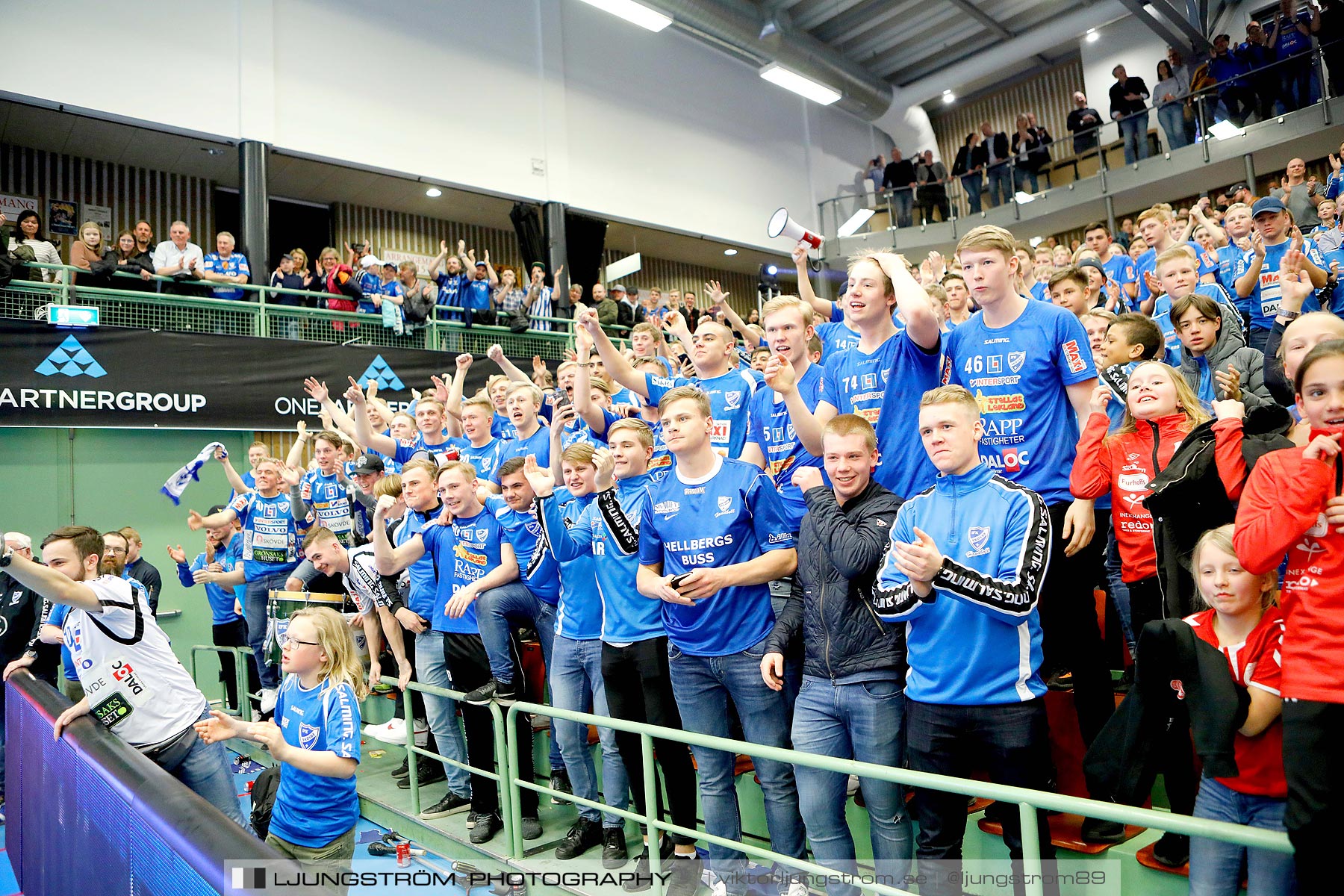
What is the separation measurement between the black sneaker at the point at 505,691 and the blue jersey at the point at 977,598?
2470 millimetres

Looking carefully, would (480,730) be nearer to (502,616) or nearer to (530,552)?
(502,616)

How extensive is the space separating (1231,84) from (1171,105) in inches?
40.1

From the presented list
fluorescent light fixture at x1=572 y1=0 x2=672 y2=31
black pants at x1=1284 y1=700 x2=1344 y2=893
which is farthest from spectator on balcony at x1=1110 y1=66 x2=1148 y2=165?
black pants at x1=1284 y1=700 x2=1344 y2=893

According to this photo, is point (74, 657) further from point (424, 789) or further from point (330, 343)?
point (330, 343)

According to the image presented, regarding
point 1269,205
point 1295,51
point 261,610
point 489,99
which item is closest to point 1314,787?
point 1269,205

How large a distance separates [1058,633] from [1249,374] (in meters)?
2.60

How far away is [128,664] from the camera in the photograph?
158 inches

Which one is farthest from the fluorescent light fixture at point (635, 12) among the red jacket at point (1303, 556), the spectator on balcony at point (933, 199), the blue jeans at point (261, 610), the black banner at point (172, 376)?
the red jacket at point (1303, 556)

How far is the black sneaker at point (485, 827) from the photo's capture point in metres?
4.66

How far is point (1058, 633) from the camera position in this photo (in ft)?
10.2

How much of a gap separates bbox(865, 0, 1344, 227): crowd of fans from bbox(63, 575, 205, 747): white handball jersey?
15.2 m

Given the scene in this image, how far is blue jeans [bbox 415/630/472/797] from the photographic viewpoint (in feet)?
16.6

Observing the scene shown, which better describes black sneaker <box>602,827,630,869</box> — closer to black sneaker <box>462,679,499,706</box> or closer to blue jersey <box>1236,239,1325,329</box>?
black sneaker <box>462,679,499,706</box>

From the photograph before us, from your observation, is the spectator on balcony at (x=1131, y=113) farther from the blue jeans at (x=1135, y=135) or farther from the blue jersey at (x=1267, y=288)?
the blue jersey at (x=1267, y=288)
